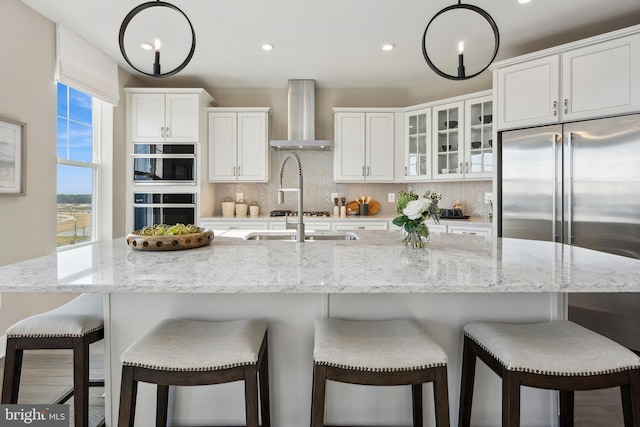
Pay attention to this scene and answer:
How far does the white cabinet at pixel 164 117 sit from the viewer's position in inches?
168

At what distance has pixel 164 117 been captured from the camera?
429 cm

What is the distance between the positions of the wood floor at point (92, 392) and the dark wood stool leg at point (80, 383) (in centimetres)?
58

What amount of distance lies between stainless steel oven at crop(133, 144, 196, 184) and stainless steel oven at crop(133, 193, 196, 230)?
17cm

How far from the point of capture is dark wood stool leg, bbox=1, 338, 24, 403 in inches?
53.6

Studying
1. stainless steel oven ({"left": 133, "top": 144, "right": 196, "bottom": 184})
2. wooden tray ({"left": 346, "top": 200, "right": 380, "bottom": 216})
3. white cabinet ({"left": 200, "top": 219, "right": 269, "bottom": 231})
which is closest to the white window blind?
stainless steel oven ({"left": 133, "top": 144, "right": 196, "bottom": 184})

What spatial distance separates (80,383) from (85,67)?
3276 mm

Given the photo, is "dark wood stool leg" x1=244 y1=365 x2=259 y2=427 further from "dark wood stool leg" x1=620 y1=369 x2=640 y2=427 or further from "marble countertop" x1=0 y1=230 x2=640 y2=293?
Answer: "dark wood stool leg" x1=620 y1=369 x2=640 y2=427

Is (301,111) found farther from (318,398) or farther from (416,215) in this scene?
(318,398)

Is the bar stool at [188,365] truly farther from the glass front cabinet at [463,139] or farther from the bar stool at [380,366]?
the glass front cabinet at [463,139]

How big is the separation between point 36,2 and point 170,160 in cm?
183

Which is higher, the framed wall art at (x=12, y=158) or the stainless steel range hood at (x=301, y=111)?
the stainless steel range hood at (x=301, y=111)

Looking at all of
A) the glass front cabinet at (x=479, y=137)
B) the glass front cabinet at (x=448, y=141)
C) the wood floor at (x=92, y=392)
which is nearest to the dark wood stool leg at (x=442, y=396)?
the wood floor at (x=92, y=392)

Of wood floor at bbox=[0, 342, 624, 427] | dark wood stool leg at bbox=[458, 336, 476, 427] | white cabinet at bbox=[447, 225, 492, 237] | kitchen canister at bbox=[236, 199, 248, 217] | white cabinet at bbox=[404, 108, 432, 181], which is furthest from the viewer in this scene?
kitchen canister at bbox=[236, 199, 248, 217]

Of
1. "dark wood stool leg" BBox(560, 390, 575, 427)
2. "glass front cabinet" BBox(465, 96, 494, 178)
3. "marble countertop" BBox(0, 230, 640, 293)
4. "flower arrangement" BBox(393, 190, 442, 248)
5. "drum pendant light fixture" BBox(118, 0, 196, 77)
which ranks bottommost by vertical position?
"dark wood stool leg" BBox(560, 390, 575, 427)
